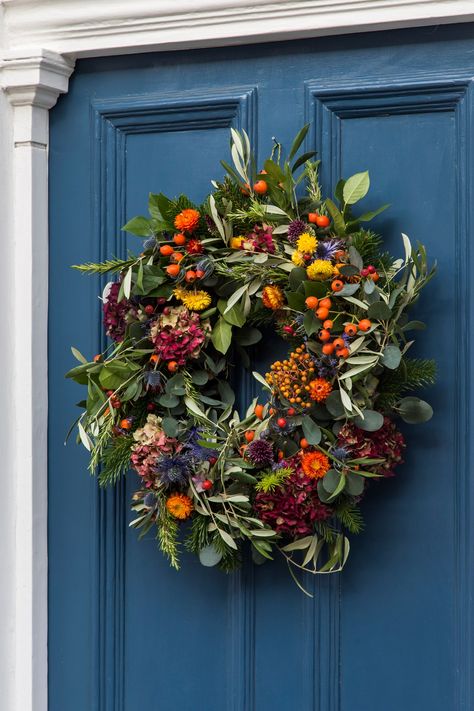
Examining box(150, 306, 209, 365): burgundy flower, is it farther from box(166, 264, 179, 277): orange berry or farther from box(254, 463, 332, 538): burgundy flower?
box(254, 463, 332, 538): burgundy flower

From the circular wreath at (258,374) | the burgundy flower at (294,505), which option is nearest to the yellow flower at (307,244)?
the circular wreath at (258,374)

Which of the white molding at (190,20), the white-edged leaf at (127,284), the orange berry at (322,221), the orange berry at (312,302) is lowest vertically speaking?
the orange berry at (312,302)

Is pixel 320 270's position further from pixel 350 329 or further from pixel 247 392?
pixel 247 392

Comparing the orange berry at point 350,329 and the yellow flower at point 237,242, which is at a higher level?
the yellow flower at point 237,242

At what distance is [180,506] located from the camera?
4.51 ft

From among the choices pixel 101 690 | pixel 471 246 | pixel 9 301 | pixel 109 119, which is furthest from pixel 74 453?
pixel 471 246

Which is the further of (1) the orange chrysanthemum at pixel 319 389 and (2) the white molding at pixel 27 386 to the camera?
(2) the white molding at pixel 27 386

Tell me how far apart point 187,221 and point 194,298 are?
12cm

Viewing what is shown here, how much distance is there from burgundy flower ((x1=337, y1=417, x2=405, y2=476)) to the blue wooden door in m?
0.09

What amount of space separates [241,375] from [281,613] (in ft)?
1.32

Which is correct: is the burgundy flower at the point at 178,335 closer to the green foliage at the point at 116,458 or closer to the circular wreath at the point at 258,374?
the circular wreath at the point at 258,374

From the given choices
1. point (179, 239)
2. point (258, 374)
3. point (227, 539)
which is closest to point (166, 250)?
point (179, 239)

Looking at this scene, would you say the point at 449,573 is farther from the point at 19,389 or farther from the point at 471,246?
the point at 19,389

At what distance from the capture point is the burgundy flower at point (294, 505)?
1324mm
